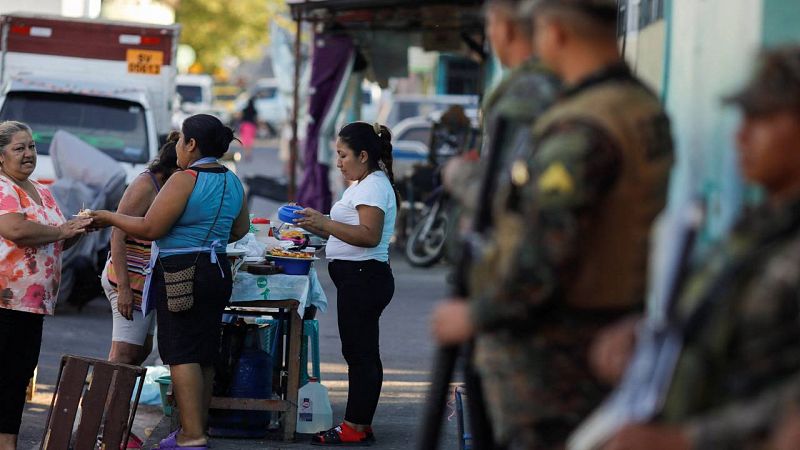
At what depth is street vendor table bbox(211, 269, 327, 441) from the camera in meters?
7.67

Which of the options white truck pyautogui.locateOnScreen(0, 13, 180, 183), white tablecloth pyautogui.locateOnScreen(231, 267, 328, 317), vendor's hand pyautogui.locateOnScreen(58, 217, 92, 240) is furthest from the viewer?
white truck pyautogui.locateOnScreen(0, 13, 180, 183)

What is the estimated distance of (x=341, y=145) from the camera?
7.50 m

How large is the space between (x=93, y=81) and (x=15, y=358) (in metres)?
9.64

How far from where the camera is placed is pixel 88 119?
49.3ft

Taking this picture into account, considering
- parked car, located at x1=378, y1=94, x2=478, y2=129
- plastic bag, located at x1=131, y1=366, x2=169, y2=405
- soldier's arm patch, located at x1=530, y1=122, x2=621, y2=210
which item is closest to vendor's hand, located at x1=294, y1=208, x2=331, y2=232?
plastic bag, located at x1=131, y1=366, x2=169, y2=405

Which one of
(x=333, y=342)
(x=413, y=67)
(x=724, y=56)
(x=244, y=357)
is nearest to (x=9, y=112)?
(x=333, y=342)

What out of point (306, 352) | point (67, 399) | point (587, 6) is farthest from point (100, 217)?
point (587, 6)

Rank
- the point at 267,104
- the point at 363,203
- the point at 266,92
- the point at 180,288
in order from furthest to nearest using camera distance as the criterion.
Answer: the point at 267,104
the point at 266,92
the point at 363,203
the point at 180,288

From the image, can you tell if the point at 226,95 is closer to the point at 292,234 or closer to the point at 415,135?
the point at 415,135

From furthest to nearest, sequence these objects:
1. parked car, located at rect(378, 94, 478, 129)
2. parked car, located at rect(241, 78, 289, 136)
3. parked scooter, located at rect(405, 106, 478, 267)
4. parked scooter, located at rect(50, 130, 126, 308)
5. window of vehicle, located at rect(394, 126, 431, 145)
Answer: parked car, located at rect(241, 78, 289, 136) → parked car, located at rect(378, 94, 478, 129) → window of vehicle, located at rect(394, 126, 431, 145) → parked scooter, located at rect(405, 106, 478, 267) → parked scooter, located at rect(50, 130, 126, 308)

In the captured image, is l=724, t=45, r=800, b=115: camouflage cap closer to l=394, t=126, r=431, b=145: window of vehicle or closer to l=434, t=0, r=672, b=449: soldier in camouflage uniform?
l=434, t=0, r=672, b=449: soldier in camouflage uniform

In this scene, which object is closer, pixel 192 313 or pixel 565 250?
pixel 565 250

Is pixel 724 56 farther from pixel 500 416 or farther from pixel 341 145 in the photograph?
pixel 341 145

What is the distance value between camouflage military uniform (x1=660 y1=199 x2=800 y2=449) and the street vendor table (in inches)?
199
